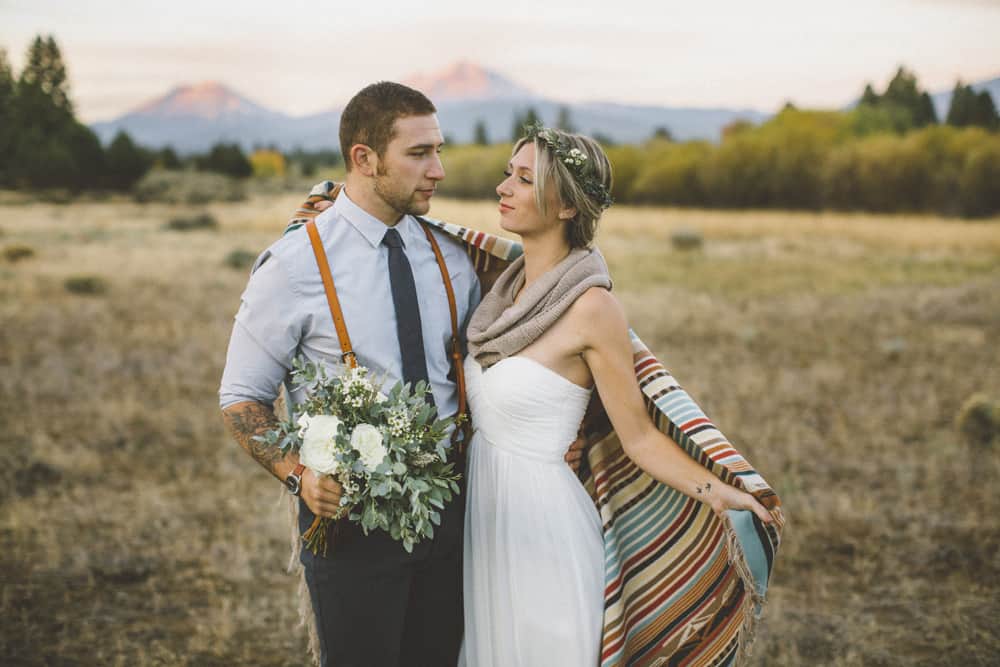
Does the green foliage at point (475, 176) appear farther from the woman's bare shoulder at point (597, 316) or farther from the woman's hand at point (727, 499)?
the woman's hand at point (727, 499)

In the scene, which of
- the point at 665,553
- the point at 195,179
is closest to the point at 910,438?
the point at 665,553

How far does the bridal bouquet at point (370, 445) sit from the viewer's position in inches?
92.7

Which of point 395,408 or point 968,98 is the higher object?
point 968,98

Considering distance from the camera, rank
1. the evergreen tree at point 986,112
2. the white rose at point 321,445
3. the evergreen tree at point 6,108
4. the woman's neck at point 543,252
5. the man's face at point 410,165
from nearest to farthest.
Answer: the white rose at point 321,445 → the man's face at point 410,165 → the woman's neck at point 543,252 → the evergreen tree at point 6,108 → the evergreen tree at point 986,112

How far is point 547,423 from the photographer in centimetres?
306

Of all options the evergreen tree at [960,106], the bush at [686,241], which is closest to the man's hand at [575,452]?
the evergreen tree at [960,106]

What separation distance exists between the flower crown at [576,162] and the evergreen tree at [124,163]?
33.1 meters

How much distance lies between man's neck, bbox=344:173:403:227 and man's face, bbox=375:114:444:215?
A: 0.02m

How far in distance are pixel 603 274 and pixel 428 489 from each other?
3.48ft

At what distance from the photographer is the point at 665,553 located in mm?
3107

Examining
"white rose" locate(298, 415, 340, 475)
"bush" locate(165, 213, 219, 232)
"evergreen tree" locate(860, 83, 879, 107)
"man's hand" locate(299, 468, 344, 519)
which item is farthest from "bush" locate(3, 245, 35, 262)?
"evergreen tree" locate(860, 83, 879, 107)

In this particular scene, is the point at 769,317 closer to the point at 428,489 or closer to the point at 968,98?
the point at 968,98

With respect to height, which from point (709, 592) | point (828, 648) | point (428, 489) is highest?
point (428, 489)

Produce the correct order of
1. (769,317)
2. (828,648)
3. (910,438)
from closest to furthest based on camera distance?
(828,648) → (910,438) → (769,317)
